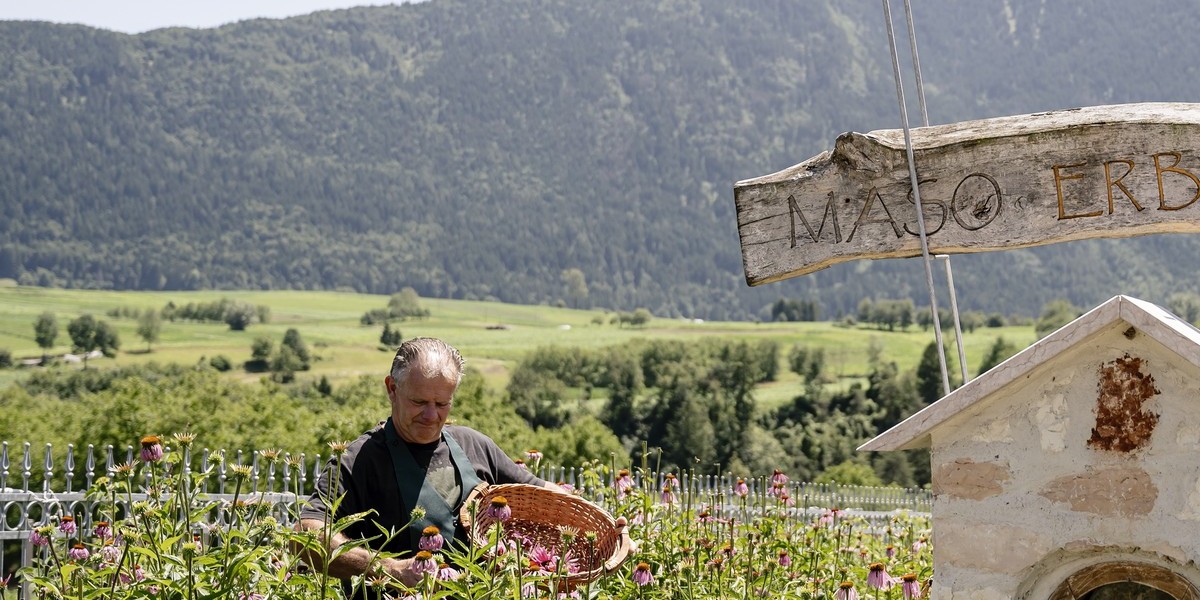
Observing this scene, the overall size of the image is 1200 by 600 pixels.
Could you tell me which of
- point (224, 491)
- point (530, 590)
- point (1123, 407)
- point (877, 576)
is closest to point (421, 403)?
point (530, 590)

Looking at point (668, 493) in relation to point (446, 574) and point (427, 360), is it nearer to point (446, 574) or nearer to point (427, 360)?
point (427, 360)

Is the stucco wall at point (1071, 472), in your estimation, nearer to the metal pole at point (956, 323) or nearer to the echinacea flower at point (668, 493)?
the metal pole at point (956, 323)

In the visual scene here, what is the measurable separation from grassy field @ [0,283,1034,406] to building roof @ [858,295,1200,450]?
73033 millimetres

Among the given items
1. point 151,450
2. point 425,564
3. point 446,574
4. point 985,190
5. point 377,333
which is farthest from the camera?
point 377,333

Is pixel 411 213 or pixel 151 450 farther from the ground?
pixel 411 213

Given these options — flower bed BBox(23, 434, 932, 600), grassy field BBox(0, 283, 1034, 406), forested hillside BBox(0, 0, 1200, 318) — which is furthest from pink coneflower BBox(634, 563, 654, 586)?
forested hillside BBox(0, 0, 1200, 318)

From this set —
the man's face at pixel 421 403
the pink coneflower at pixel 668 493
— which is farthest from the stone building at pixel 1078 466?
the pink coneflower at pixel 668 493

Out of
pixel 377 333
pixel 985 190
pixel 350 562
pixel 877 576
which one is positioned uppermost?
pixel 377 333

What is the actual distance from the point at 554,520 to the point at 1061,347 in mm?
1509

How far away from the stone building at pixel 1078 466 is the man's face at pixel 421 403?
1.18 m

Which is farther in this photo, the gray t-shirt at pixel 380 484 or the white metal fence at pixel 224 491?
the white metal fence at pixel 224 491

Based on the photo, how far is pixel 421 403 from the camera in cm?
351

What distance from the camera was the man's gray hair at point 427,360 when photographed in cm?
349

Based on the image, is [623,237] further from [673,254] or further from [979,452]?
[979,452]
